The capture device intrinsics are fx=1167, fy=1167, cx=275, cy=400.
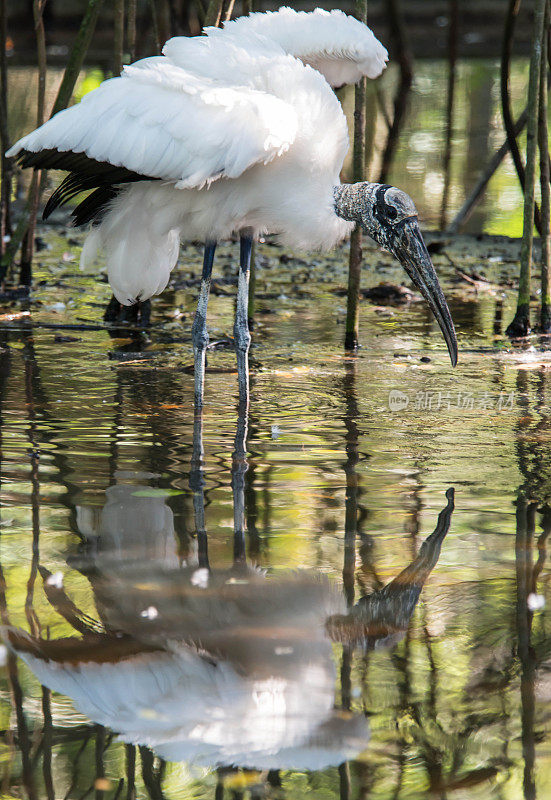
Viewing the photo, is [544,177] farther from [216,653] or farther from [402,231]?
[216,653]

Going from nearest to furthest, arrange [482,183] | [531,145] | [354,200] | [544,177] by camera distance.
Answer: [354,200] → [531,145] → [544,177] → [482,183]

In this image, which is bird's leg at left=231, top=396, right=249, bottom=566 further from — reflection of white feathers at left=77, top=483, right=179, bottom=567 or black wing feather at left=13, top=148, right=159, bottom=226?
black wing feather at left=13, top=148, right=159, bottom=226

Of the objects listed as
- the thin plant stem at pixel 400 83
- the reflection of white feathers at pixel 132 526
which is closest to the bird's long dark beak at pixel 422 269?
the reflection of white feathers at pixel 132 526

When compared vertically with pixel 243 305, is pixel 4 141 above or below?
above

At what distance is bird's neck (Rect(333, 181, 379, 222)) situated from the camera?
5.16 metres

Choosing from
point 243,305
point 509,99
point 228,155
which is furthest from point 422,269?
point 509,99

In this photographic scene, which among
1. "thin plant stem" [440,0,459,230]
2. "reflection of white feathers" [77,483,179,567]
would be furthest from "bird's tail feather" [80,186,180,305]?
"thin plant stem" [440,0,459,230]

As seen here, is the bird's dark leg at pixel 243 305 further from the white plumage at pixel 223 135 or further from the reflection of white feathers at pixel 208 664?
the reflection of white feathers at pixel 208 664

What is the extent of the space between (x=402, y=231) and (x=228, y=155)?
3.06ft

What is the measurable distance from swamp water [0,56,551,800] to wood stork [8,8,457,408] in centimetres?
47

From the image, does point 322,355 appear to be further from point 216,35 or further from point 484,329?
point 216,35

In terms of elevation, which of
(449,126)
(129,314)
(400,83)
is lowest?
(129,314)

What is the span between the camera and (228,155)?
181 inches

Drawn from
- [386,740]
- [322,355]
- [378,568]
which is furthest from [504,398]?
[386,740]
